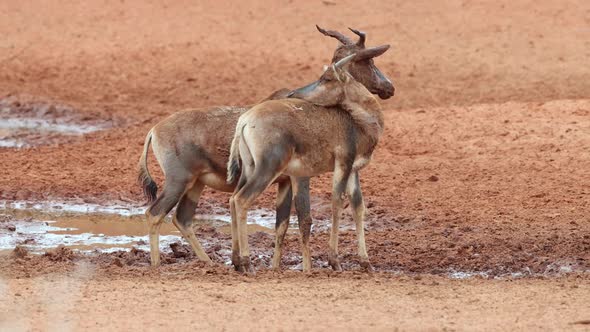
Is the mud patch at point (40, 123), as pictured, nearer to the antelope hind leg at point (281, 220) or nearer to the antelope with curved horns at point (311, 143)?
the antelope hind leg at point (281, 220)

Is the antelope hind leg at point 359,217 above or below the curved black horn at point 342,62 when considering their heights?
below

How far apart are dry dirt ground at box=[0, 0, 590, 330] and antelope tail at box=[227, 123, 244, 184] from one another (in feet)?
2.65

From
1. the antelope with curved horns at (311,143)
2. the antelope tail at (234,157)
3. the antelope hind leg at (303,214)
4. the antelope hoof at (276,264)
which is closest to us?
the antelope with curved horns at (311,143)

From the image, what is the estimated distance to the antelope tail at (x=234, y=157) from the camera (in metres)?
11.1

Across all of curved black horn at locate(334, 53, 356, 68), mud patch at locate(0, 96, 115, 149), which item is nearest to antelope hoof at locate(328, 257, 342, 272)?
curved black horn at locate(334, 53, 356, 68)

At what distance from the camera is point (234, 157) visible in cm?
1112

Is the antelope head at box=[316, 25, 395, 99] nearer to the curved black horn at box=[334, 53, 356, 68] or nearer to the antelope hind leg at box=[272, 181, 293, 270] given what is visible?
the curved black horn at box=[334, 53, 356, 68]

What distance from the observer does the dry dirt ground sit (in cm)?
963

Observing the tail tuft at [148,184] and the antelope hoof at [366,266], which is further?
the tail tuft at [148,184]

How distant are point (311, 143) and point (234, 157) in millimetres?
632

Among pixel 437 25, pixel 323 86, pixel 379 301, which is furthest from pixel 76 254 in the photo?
pixel 437 25

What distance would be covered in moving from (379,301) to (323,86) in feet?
7.90

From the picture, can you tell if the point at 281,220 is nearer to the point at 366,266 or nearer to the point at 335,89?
the point at 366,266

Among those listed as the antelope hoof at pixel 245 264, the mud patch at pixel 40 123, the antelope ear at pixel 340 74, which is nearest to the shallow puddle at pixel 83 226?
the antelope hoof at pixel 245 264
